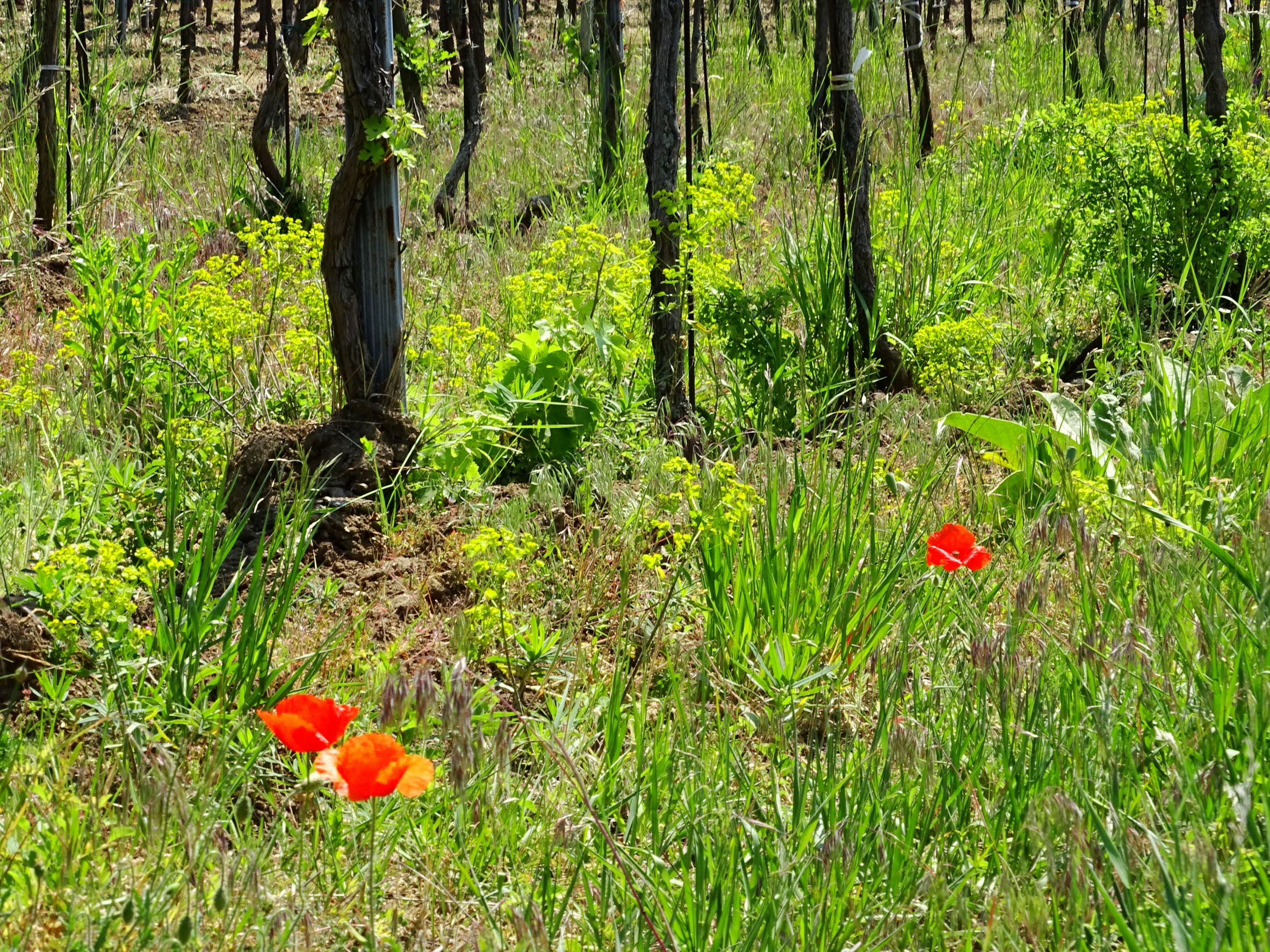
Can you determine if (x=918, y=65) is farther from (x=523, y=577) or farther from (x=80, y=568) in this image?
(x=80, y=568)

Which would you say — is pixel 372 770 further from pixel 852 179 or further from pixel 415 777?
pixel 852 179

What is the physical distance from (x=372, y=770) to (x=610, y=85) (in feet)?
18.6

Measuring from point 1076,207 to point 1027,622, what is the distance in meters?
2.85

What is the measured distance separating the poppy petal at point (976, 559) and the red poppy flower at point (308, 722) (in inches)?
39.7

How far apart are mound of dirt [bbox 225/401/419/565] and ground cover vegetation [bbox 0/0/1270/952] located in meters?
0.02

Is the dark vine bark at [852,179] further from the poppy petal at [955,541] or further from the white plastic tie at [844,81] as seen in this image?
the poppy petal at [955,541]

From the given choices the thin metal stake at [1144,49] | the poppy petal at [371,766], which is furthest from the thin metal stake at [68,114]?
the thin metal stake at [1144,49]

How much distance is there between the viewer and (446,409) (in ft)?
11.2

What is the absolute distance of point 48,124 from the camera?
524 centimetres

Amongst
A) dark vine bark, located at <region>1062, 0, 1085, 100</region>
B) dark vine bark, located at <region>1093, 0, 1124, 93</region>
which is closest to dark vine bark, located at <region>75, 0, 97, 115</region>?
dark vine bark, located at <region>1062, 0, 1085, 100</region>

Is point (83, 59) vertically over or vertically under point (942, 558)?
over

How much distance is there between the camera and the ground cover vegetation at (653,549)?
145cm

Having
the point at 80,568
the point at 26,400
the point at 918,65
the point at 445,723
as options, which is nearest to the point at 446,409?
the point at 26,400

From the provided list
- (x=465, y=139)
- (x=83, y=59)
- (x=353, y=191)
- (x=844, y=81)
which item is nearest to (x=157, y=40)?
(x=83, y=59)
